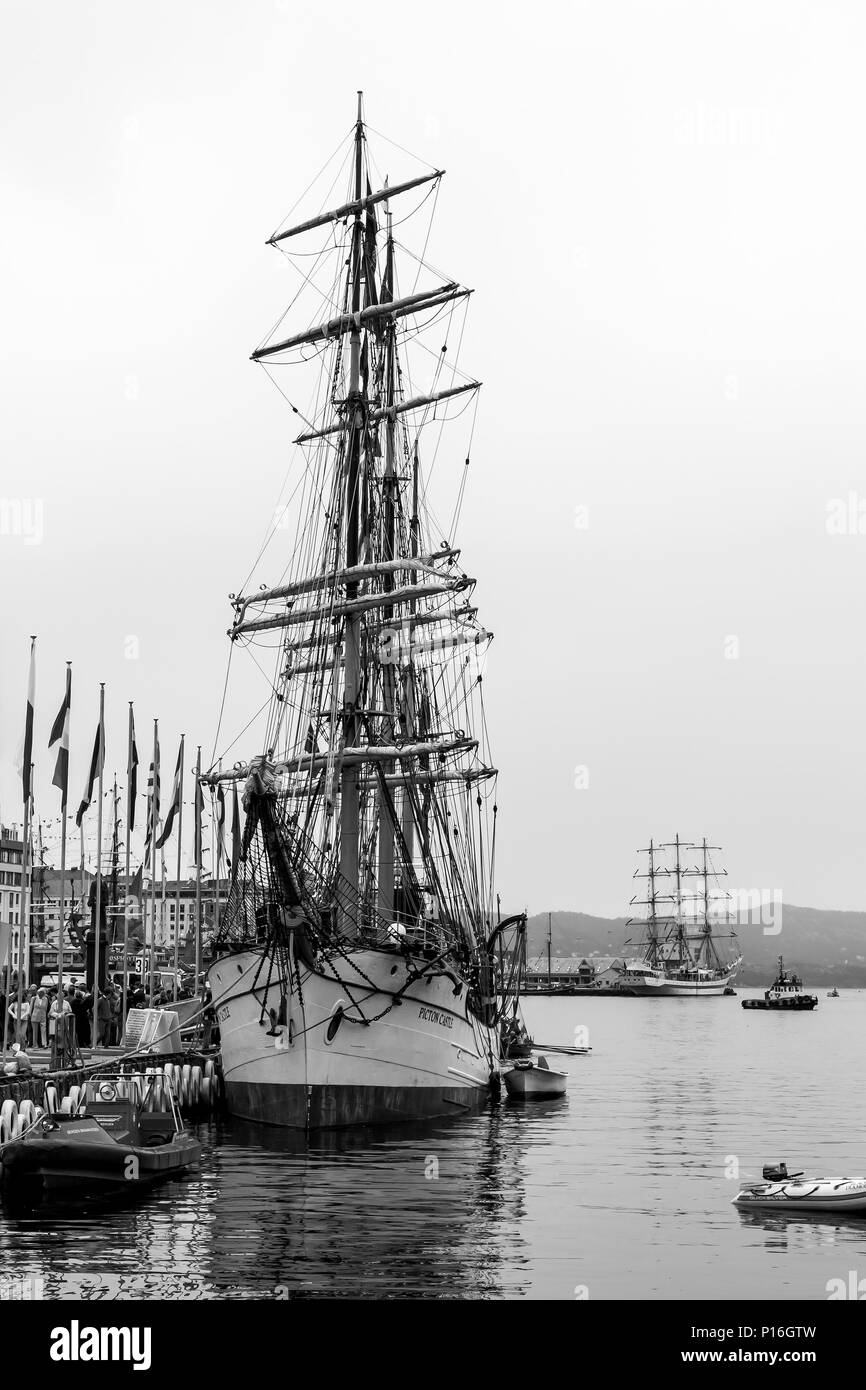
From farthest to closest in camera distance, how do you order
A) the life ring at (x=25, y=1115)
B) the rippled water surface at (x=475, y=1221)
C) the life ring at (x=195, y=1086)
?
1. the life ring at (x=195, y=1086)
2. the life ring at (x=25, y=1115)
3. the rippled water surface at (x=475, y=1221)

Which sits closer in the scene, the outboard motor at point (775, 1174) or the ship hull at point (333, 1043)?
the outboard motor at point (775, 1174)

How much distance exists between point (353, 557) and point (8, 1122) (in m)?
26.1

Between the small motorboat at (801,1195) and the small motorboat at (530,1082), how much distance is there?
2663cm

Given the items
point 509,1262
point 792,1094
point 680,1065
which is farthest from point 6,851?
point 509,1262

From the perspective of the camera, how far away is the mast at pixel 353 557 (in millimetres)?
47281

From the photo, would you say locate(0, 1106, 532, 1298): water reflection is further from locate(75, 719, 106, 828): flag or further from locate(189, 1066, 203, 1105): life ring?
locate(75, 719, 106, 828): flag

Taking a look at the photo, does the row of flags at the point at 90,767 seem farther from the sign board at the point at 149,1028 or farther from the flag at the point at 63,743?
the sign board at the point at 149,1028

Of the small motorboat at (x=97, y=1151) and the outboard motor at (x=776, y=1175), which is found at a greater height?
the small motorboat at (x=97, y=1151)

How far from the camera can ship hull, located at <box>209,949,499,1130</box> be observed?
39469mm

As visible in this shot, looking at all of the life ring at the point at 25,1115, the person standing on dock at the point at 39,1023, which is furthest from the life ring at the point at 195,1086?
the life ring at the point at 25,1115

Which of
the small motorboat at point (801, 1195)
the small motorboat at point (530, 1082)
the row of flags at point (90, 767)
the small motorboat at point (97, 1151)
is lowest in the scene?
the small motorboat at point (530, 1082)

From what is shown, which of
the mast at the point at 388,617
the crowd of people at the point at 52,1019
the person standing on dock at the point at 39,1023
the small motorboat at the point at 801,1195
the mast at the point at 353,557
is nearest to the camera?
the small motorboat at the point at 801,1195

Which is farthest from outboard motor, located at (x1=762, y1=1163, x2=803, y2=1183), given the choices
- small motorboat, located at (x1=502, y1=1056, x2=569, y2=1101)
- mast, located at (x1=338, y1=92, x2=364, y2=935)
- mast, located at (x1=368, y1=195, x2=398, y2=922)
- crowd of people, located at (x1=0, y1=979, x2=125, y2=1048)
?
small motorboat, located at (x1=502, y1=1056, x2=569, y2=1101)
